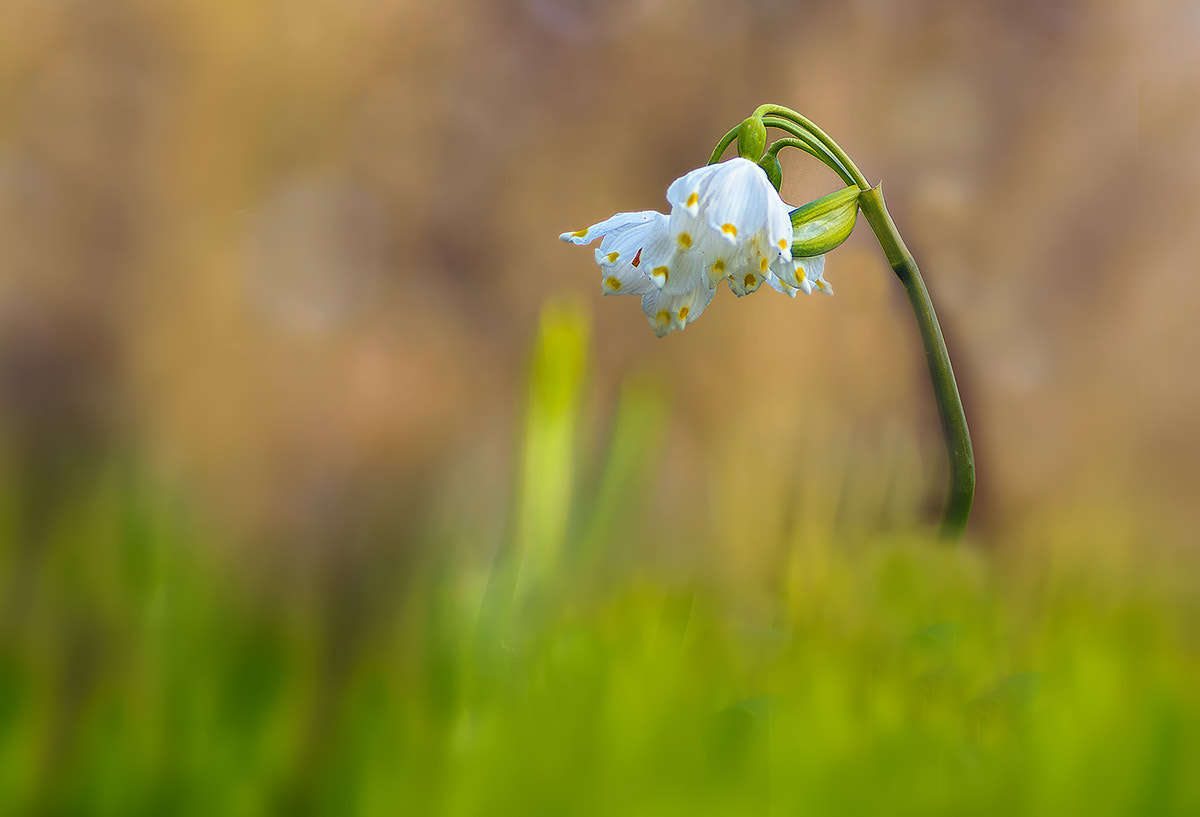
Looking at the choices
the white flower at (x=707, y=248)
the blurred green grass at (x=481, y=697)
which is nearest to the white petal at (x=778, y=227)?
the white flower at (x=707, y=248)

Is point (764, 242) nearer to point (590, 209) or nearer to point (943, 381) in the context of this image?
point (943, 381)

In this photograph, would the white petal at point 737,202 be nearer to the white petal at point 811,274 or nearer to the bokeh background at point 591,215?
the white petal at point 811,274

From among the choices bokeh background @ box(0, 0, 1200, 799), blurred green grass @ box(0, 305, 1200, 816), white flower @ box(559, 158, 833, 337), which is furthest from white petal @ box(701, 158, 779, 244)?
bokeh background @ box(0, 0, 1200, 799)

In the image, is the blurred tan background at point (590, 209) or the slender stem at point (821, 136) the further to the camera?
the blurred tan background at point (590, 209)

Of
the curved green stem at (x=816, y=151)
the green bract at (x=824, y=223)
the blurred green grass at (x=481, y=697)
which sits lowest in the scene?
the blurred green grass at (x=481, y=697)

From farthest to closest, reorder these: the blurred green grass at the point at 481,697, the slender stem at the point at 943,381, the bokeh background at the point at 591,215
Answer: the bokeh background at the point at 591,215, the slender stem at the point at 943,381, the blurred green grass at the point at 481,697

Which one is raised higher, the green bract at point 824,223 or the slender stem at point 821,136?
the slender stem at point 821,136

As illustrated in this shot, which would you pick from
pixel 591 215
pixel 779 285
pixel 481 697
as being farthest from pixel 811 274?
pixel 591 215

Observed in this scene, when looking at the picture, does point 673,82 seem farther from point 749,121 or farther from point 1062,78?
point 749,121
